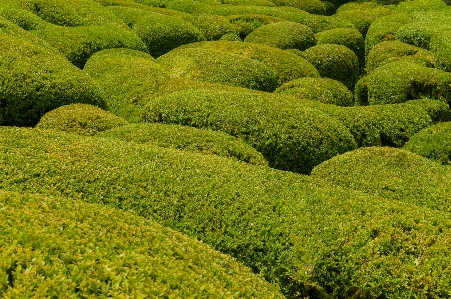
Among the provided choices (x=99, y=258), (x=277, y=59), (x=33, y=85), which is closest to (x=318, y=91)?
(x=277, y=59)

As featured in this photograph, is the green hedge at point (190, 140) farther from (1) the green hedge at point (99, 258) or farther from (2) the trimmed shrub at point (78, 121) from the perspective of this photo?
(1) the green hedge at point (99, 258)

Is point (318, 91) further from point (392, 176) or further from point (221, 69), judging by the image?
point (392, 176)

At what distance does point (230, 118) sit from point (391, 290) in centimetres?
658

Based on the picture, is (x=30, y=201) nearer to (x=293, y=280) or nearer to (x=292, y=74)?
(x=293, y=280)

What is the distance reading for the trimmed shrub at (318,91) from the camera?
18062mm

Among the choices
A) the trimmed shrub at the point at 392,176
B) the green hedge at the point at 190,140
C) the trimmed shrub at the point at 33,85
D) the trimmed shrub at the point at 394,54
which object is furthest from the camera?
the trimmed shrub at the point at 394,54

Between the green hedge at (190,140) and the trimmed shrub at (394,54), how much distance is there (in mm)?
12790

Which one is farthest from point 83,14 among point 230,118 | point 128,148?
point 128,148

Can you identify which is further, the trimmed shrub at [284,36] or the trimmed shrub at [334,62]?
the trimmed shrub at [284,36]

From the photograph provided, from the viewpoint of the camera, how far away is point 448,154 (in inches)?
525

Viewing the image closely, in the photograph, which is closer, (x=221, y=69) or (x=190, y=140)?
(x=190, y=140)

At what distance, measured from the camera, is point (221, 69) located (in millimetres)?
18406

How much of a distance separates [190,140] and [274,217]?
3.73 meters

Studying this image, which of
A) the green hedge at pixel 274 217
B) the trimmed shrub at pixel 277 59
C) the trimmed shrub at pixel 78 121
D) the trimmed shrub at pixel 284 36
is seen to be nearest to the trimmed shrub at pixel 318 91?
the trimmed shrub at pixel 277 59
